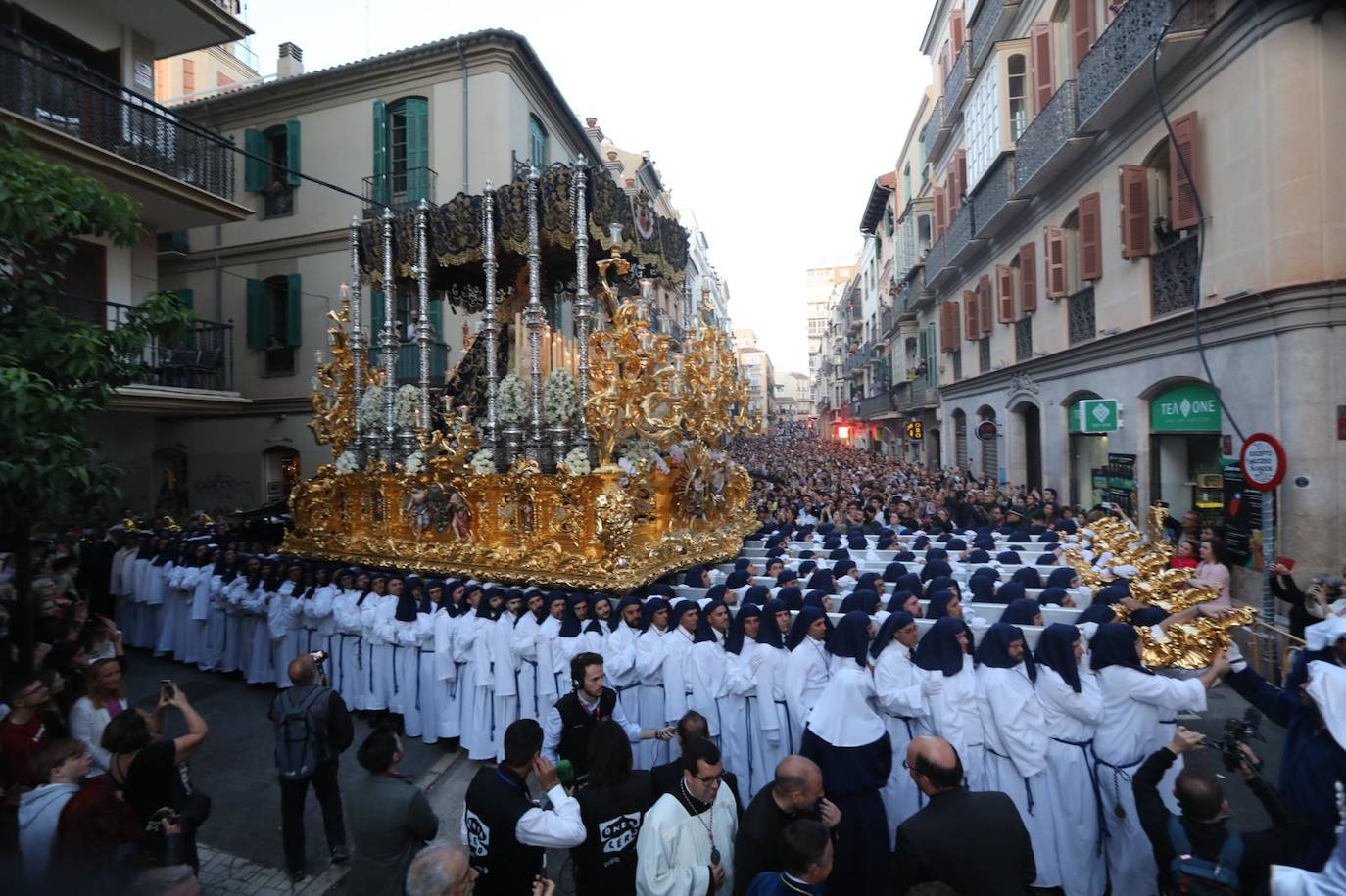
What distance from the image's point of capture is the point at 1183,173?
34.9ft

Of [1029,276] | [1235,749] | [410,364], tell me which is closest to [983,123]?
[1029,276]

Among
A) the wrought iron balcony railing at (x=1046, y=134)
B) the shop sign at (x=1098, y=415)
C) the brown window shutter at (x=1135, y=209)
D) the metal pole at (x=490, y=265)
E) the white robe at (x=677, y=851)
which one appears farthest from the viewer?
the wrought iron balcony railing at (x=1046, y=134)

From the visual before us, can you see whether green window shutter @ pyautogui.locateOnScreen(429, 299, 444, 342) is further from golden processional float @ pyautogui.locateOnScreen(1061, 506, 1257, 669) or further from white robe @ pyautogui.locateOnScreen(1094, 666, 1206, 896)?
white robe @ pyautogui.locateOnScreen(1094, 666, 1206, 896)

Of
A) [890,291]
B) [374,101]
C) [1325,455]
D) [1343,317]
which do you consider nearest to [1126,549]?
[1325,455]

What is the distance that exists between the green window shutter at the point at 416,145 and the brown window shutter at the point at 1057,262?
14.5 m

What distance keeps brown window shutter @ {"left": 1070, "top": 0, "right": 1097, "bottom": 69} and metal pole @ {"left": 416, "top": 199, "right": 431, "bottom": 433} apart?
1309 cm

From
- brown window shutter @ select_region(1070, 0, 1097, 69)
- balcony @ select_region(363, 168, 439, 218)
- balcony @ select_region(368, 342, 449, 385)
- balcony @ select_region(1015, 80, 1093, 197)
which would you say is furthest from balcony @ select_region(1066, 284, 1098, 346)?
balcony @ select_region(363, 168, 439, 218)

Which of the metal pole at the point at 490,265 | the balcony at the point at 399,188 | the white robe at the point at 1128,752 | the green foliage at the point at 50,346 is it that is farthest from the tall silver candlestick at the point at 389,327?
the white robe at the point at 1128,752

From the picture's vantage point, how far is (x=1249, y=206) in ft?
31.4

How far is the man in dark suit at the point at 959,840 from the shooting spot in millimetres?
3105

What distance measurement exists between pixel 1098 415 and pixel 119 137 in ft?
62.8

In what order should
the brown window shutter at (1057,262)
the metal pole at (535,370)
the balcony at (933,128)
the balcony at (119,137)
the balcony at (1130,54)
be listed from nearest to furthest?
the metal pole at (535,370) < the balcony at (1130,54) < the balcony at (119,137) < the brown window shutter at (1057,262) < the balcony at (933,128)

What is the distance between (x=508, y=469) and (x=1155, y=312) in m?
11.3

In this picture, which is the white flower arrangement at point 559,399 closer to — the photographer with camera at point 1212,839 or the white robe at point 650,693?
the white robe at point 650,693
